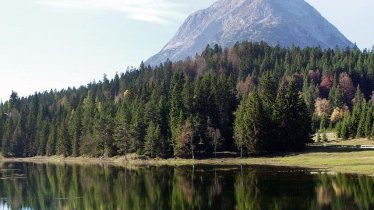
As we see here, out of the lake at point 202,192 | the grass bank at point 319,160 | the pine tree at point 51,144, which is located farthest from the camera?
the pine tree at point 51,144

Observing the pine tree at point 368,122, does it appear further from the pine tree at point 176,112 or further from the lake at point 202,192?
the lake at point 202,192

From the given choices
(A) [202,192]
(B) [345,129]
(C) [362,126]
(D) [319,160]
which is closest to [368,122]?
(C) [362,126]

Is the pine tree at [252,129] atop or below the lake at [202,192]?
atop

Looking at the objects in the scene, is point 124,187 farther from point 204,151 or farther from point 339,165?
point 204,151

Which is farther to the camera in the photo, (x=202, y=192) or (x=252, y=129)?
(x=252, y=129)

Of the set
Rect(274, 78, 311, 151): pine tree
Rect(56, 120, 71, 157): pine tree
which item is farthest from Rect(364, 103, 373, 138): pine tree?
Rect(56, 120, 71, 157): pine tree

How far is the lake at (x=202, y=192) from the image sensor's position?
54125mm

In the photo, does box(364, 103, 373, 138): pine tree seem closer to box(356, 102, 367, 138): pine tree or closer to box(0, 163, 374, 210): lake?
box(356, 102, 367, 138): pine tree

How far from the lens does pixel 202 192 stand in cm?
6606

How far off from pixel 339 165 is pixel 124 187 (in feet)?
131

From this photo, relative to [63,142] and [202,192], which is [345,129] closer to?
[202,192]

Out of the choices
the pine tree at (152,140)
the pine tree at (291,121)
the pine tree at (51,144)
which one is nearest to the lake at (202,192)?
the pine tree at (291,121)

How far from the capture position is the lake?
54.1 m

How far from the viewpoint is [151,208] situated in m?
55.3
